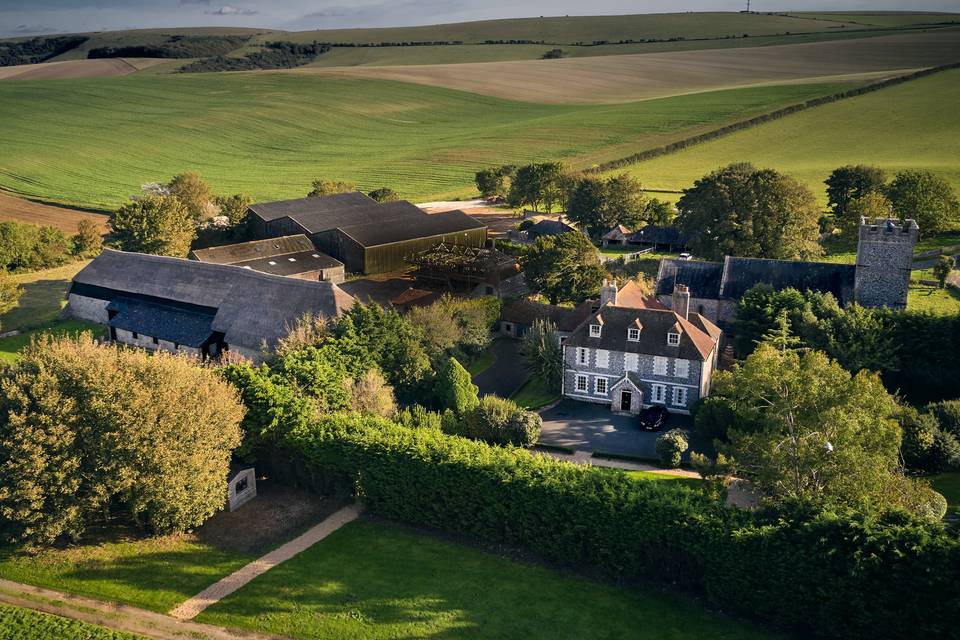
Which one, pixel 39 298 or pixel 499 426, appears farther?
pixel 39 298

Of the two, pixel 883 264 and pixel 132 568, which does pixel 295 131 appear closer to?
pixel 883 264

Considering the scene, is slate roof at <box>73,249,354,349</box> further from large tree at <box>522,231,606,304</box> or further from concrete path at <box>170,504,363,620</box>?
concrete path at <box>170,504,363,620</box>

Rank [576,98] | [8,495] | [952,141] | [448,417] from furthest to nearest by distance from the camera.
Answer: [576,98]
[952,141]
[448,417]
[8,495]

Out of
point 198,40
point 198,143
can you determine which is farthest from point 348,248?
point 198,40

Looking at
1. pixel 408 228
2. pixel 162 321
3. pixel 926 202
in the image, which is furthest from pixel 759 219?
pixel 162 321

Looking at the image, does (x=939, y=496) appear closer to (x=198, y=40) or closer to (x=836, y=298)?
(x=836, y=298)

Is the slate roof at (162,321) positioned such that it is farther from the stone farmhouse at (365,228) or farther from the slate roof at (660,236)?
the slate roof at (660,236)
